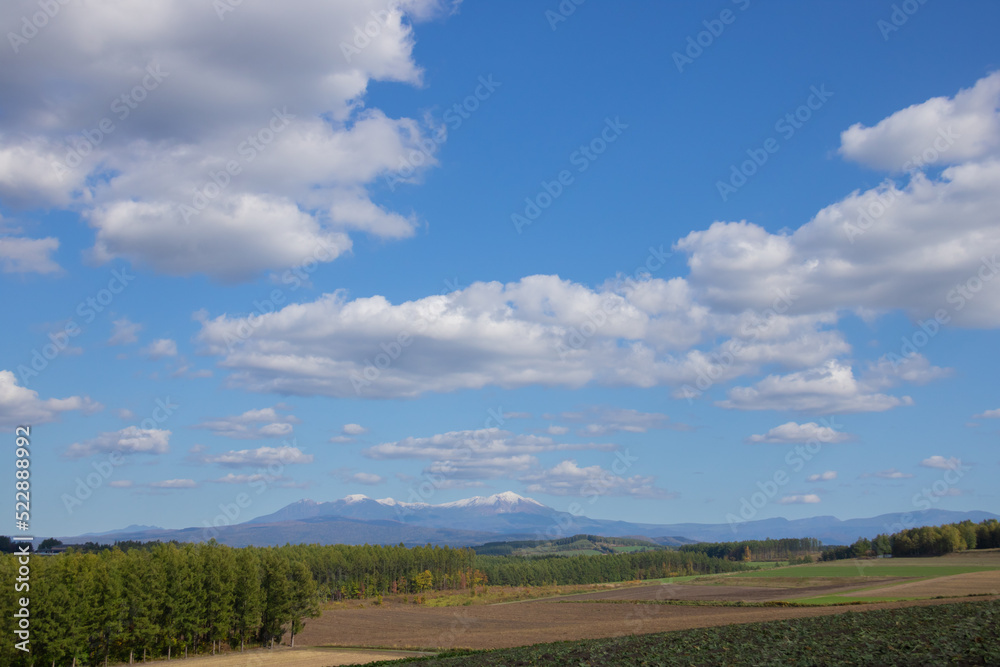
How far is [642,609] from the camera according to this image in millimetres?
104000

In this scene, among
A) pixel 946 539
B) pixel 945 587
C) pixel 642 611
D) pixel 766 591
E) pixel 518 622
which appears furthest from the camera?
pixel 946 539

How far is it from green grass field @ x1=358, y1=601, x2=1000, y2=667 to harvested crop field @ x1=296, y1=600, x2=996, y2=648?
805 inches

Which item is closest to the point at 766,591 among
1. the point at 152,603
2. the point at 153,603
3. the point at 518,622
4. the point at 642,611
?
the point at 642,611

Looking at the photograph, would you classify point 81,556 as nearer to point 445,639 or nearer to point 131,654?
point 131,654

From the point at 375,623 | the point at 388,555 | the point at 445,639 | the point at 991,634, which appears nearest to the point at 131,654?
the point at 445,639

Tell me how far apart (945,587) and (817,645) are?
7255cm

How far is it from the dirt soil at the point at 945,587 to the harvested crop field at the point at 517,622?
15.1m

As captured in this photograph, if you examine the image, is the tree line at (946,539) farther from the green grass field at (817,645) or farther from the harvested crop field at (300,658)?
the harvested crop field at (300,658)

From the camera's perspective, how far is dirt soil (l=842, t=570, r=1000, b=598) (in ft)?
271

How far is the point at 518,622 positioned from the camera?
309 feet

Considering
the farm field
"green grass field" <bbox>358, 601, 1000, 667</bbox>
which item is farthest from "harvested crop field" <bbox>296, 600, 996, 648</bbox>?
"green grass field" <bbox>358, 601, 1000, 667</bbox>

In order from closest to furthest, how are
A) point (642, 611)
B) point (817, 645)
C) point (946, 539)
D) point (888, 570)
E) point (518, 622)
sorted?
point (817, 645)
point (518, 622)
point (642, 611)
point (888, 570)
point (946, 539)

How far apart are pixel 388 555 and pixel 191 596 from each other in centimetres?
10333

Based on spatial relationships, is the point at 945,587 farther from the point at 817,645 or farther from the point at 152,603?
the point at 152,603
